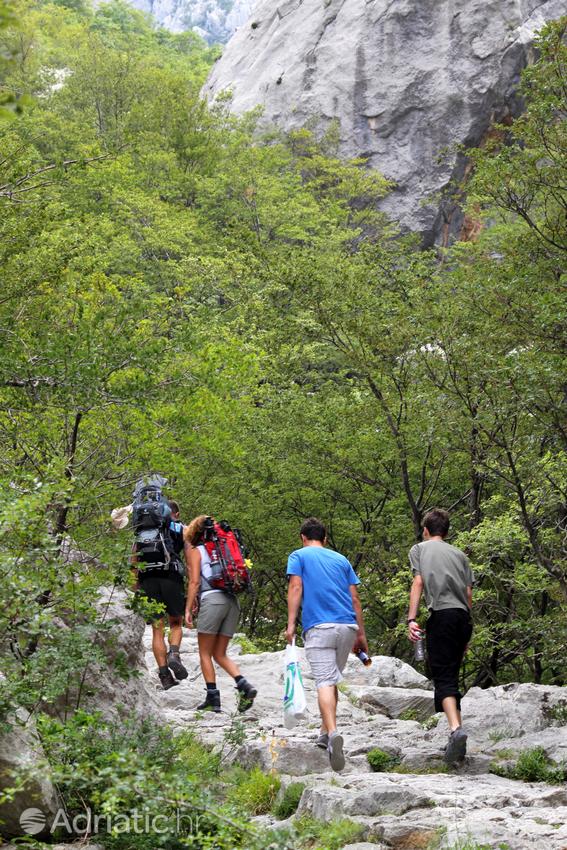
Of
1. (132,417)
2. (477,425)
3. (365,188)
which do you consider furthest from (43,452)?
(365,188)

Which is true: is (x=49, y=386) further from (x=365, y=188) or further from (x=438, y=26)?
(x=438, y=26)

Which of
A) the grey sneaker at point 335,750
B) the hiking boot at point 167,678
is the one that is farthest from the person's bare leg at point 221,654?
the grey sneaker at point 335,750

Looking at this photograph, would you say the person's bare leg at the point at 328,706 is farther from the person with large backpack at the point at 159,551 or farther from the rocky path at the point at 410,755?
the person with large backpack at the point at 159,551

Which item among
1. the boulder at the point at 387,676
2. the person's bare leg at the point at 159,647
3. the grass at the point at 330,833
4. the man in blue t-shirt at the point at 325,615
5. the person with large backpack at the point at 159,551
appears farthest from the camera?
the boulder at the point at 387,676

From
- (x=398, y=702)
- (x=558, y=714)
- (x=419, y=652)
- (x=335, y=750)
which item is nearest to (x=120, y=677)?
(x=335, y=750)

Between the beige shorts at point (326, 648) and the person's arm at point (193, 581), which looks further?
the person's arm at point (193, 581)

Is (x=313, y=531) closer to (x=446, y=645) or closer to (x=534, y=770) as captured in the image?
(x=446, y=645)

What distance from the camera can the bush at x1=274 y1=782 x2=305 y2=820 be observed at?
5.80 metres

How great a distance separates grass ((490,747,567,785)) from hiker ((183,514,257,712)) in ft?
7.42

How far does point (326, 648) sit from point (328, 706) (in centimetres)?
41

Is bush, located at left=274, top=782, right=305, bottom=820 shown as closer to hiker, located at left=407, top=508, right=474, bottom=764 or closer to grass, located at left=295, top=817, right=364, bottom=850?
grass, located at left=295, top=817, right=364, bottom=850

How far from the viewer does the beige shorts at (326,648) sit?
667 centimetres

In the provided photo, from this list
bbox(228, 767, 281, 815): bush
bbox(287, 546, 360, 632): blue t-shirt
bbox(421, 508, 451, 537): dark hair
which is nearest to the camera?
bbox(228, 767, 281, 815): bush

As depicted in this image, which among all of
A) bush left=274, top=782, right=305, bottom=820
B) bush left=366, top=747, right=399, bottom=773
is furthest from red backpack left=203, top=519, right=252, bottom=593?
bush left=274, top=782, right=305, bottom=820
